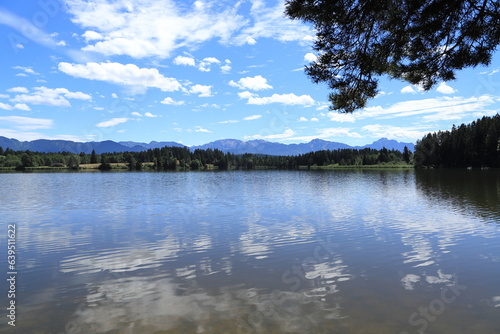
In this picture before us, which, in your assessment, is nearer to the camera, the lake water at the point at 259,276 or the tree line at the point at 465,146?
the lake water at the point at 259,276

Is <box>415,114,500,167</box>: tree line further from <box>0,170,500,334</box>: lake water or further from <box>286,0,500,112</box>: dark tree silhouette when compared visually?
<box>286,0,500,112</box>: dark tree silhouette

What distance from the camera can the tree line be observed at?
412 feet

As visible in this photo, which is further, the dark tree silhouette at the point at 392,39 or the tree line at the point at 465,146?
the tree line at the point at 465,146

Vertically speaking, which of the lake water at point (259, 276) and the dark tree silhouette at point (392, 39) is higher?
the dark tree silhouette at point (392, 39)

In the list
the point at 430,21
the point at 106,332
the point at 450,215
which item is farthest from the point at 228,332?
the point at 450,215

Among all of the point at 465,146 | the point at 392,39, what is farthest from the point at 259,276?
the point at 465,146

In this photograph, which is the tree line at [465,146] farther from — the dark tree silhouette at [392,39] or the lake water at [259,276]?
the dark tree silhouette at [392,39]

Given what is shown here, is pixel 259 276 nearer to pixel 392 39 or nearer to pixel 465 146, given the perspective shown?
pixel 392 39

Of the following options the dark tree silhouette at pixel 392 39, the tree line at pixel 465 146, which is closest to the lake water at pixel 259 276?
the dark tree silhouette at pixel 392 39

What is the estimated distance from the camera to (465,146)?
140 metres

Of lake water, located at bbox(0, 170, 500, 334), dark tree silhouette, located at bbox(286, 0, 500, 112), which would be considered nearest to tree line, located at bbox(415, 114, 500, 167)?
lake water, located at bbox(0, 170, 500, 334)

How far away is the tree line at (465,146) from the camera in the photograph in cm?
12547

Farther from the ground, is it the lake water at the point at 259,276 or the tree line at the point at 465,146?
the tree line at the point at 465,146

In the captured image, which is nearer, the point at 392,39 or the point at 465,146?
the point at 392,39
